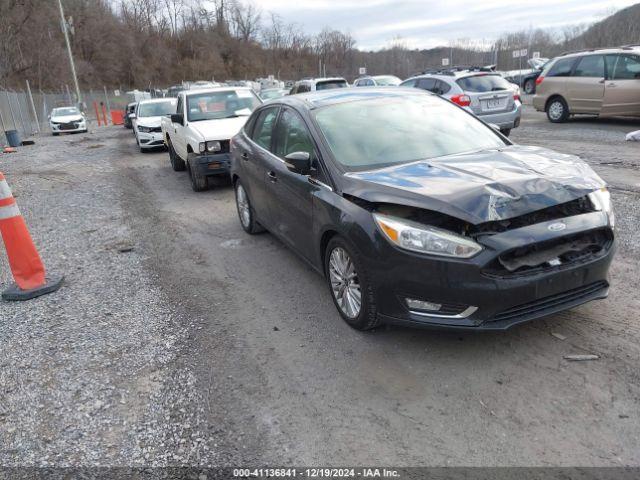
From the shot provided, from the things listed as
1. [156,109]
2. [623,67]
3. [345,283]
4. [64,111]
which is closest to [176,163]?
[156,109]

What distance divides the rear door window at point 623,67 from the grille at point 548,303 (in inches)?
449

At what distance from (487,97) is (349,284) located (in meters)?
9.64

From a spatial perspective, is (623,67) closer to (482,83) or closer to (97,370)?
(482,83)

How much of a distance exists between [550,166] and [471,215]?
1038 millimetres

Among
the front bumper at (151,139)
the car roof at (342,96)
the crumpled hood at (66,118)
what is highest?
the car roof at (342,96)

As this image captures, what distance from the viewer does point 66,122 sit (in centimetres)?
2653

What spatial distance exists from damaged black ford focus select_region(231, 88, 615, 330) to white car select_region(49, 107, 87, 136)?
86.1 ft

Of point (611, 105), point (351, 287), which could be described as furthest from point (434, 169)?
point (611, 105)

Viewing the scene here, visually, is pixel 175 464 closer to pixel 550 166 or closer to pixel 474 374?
pixel 474 374

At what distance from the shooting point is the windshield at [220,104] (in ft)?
32.4

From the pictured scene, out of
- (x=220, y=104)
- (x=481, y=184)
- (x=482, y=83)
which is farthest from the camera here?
(x=482, y=83)

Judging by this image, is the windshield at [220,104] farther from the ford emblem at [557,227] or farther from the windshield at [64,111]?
the windshield at [64,111]

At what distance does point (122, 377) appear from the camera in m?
3.48

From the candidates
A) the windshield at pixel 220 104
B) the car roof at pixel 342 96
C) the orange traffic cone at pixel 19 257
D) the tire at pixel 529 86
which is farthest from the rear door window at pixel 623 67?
the tire at pixel 529 86
